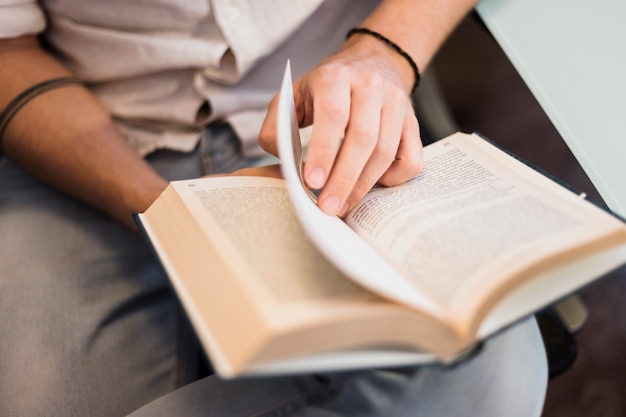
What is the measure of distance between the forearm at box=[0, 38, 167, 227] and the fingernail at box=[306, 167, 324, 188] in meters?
0.23

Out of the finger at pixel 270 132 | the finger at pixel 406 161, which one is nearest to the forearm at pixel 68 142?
the finger at pixel 270 132

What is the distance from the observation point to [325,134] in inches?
18.0

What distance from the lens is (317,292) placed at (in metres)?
0.37

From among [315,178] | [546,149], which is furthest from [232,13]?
[546,149]

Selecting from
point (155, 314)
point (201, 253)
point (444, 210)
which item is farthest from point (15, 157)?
point (444, 210)

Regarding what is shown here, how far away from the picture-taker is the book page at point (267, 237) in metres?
0.37

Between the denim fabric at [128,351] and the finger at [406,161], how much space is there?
0.17m

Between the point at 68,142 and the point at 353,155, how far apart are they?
15.0 inches

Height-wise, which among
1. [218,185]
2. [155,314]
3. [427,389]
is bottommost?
[155,314]

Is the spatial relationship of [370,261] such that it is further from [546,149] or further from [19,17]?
[546,149]

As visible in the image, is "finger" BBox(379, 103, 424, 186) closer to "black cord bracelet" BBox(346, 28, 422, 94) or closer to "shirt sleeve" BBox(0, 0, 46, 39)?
"black cord bracelet" BBox(346, 28, 422, 94)

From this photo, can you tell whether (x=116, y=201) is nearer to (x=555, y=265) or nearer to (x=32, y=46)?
(x=32, y=46)

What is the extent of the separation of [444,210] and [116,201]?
37cm

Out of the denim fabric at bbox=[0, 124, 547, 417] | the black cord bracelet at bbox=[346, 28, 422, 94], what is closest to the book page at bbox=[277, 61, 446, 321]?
the denim fabric at bbox=[0, 124, 547, 417]
